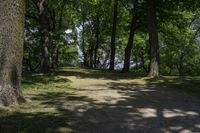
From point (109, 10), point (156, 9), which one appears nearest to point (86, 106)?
point (156, 9)

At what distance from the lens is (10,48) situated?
994 centimetres

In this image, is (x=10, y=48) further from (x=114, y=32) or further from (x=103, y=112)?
(x=114, y=32)

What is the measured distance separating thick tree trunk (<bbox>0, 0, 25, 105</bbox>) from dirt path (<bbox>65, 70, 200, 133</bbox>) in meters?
1.53

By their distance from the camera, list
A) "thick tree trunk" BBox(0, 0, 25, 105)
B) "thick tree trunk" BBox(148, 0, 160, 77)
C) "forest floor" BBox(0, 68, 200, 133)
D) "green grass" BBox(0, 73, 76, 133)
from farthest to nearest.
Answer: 1. "thick tree trunk" BBox(148, 0, 160, 77)
2. "thick tree trunk" BBox(0, 0, 25, 105)
3. "forest floor" BBox(0, 68, 200, 133)
4. "green grass" BBox(0, 73, 76, 133)

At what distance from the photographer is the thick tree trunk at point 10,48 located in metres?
9.77

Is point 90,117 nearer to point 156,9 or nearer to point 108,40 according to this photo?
point 156,9

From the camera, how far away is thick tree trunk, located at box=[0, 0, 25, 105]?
32.0 feet

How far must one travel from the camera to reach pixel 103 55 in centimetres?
5709

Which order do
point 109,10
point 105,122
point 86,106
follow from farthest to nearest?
point 109,10
point 86,106
point 105,122

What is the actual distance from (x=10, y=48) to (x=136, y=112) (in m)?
3.55

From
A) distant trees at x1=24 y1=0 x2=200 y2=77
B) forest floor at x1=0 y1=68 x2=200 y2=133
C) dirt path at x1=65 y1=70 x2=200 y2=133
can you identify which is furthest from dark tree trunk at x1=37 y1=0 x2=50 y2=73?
dirt path at x1=65 y1=70 x2=200 y2=133

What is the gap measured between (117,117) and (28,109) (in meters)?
2.22

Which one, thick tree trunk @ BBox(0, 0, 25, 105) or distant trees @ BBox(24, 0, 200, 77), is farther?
distant trees @ BBox(24, 0, 200, 77)

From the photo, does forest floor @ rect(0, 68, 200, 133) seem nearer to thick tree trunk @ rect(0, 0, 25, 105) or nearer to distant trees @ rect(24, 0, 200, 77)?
thick tree trunk @ rect(0, 0, 25, 105)
